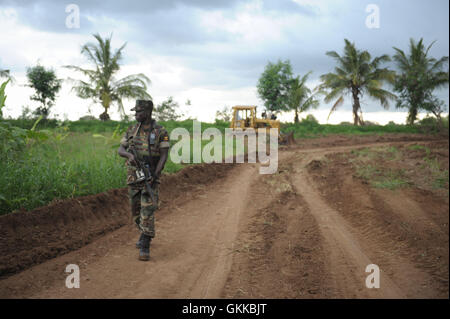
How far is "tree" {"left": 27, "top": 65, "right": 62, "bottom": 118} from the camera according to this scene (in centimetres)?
2741

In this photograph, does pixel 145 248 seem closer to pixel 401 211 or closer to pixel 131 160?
pixel 131 160

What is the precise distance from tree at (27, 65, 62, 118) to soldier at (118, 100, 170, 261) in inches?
Result: 992

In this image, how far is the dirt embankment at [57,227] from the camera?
16.2ft

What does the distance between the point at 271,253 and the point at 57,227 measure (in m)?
3.54

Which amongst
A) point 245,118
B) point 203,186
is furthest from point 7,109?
point 245,118

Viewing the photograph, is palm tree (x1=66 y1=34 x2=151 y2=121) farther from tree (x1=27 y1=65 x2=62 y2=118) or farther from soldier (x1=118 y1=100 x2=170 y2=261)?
soldier (x1=118 y1=100 x2=170 y2=261)

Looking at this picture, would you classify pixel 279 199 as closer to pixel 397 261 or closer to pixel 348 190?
pixel 348 190

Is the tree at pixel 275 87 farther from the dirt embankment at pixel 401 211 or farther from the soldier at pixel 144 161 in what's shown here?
the soldier at pixel 144 161

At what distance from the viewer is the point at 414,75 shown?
95.3ft

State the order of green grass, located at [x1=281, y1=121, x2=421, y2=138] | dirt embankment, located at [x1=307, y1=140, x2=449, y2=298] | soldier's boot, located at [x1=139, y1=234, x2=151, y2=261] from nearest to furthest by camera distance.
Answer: dirt embankment, located at [x1=307, y1=140, x2=449, y2=298] < soldier's boot, located at [x1=139, y1=234, x2=151, y2=261] < green grass, located at [x1=281, y1=121, x2=421, y2=138]

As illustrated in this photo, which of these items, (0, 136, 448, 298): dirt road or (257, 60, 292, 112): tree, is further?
(257, 60, 292, 112): tree

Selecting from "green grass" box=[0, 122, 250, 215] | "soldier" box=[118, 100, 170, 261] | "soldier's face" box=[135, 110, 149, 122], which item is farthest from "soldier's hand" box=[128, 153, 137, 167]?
"green grass" box=[0, 122, 250, 215]

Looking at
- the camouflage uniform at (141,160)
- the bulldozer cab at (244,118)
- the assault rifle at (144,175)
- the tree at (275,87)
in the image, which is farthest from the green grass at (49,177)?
the tree at (275,87)

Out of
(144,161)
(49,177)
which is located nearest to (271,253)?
(144,161)
